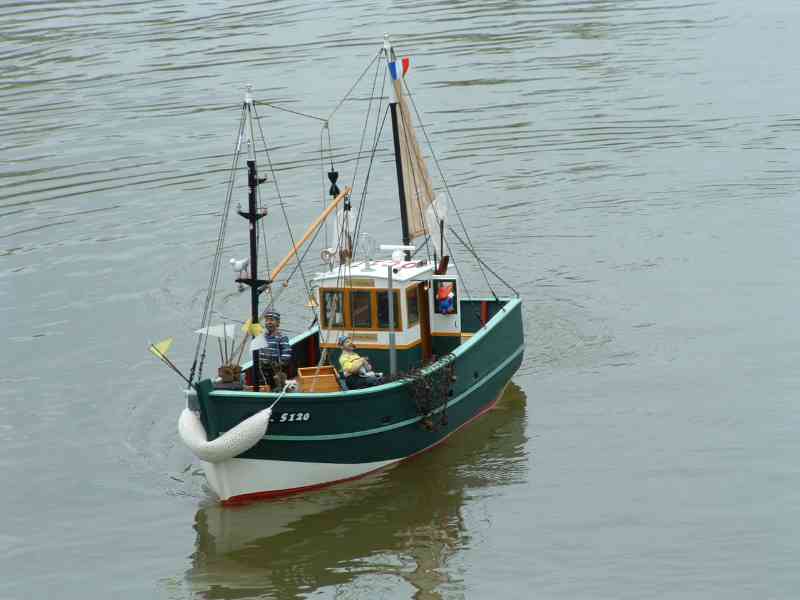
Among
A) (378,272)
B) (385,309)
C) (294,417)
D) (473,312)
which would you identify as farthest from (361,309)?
(473,312)

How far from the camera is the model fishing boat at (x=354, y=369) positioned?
2280 centimetres

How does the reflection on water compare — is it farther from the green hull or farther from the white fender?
the white fender

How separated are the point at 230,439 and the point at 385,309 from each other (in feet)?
15.2

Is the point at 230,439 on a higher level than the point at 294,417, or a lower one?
lower

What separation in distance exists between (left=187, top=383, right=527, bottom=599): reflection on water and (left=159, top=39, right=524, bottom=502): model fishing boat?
381 mm

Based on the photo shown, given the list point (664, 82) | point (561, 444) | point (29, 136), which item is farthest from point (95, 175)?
point (561, 444)

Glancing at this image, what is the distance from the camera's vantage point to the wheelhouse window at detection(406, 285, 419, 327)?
25.7 m

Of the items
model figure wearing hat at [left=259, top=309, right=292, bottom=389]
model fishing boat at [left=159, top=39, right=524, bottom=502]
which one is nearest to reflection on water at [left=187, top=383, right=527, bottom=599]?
model fishing boat at [left=159, top=39, right=524, bottom=502]

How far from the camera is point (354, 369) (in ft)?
78.9

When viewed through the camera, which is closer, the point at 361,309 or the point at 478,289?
the point at 361,309

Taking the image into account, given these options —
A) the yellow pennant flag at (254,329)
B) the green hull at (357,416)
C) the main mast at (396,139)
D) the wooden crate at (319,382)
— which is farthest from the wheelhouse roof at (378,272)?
the yellow pennant flag at (254,329)

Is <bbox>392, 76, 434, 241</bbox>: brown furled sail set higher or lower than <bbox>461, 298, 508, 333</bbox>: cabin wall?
higher

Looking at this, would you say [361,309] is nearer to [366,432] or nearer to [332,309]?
[332,309]

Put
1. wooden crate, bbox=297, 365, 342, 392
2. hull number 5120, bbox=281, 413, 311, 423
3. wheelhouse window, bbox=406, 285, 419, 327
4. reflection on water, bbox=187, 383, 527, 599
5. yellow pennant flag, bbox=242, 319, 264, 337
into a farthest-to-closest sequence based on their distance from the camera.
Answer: wheelhouse window, bbox=406, 285, 419, 327 < wooden crate, bbox=297, 365, 342, 392 < yellow pennant flag, bbox=242, 319, 264, 337 < hull number 5120, bbox=281, 413, 311, 423 < reflection on water, bbox=187, 383, 527, 599
